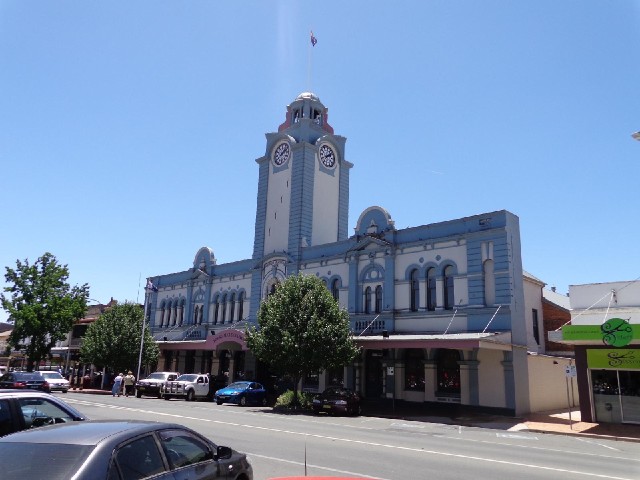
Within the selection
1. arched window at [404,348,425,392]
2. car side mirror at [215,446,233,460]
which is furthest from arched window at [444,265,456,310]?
car side mirror at [215,446,233,460]

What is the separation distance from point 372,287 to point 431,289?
13.5 ft

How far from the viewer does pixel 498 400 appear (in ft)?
81.5

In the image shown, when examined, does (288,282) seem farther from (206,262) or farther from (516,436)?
(206,262)

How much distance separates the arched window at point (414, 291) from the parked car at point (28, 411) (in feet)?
74.5

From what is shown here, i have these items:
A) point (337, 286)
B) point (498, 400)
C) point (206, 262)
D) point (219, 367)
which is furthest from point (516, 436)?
point (206, 262)

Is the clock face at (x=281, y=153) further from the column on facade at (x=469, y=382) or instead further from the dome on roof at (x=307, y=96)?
the column on facade at (x=469, y=382)

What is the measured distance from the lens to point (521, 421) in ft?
75.3

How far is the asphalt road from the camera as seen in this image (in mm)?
10516

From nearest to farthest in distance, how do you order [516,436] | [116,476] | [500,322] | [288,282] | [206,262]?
[116,476]
[516,436]
[500,322]
[288,282]
[206,262]

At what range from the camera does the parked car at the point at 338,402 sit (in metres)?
24.8

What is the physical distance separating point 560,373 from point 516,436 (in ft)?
43.7

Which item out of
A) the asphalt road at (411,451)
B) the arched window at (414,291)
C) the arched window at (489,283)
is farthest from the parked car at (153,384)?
the arched window at (489,283)

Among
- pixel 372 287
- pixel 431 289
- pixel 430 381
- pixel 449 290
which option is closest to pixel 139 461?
pixel 430 381

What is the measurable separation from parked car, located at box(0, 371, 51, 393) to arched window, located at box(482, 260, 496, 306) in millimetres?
22870
